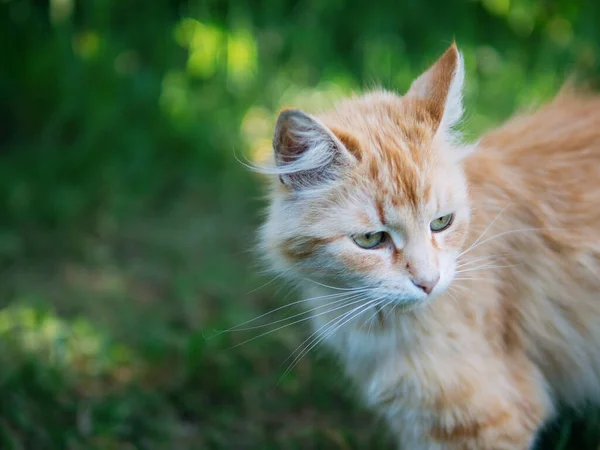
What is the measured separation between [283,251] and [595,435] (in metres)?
1.48

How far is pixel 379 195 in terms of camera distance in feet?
7.46

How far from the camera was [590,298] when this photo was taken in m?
2.61

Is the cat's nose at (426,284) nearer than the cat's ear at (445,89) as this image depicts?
Yes

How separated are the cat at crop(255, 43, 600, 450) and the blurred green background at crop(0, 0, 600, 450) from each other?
804 millimetres

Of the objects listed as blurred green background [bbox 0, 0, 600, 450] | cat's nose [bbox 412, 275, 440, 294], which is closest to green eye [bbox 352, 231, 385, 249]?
cat's nose [bbox 412, 275, 440, 294]

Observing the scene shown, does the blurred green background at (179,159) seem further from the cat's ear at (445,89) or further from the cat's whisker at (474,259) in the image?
the cat's ear at (445,89)

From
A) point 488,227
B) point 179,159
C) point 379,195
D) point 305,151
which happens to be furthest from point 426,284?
point 179,159

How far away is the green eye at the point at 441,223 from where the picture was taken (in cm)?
234

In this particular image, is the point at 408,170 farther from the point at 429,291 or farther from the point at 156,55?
the point at 156,55

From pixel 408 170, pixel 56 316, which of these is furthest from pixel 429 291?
pixel 56 316

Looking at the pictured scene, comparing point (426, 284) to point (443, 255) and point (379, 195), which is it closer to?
point (443, 255)

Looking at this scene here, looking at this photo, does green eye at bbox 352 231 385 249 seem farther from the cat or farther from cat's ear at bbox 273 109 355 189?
cat's ear at bbox 273 109 355 189

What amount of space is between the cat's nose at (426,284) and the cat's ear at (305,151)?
1.45 ft

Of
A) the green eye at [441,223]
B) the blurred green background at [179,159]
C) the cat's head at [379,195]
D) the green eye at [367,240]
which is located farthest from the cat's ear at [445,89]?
the blurred green background at [179,159]
